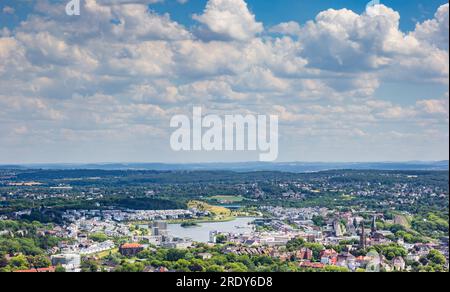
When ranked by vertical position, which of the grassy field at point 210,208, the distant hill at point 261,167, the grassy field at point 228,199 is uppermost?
the distant hill at point 261,167

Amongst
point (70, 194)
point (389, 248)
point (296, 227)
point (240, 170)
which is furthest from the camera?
point (240, 170)

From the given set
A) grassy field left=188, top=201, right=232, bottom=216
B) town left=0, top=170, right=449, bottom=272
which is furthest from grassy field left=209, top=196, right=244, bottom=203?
grassy field left=188, top=201, right=232, bottom=216

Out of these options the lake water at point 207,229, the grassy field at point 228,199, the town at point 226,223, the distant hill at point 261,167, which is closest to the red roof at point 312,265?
the town at point 226,223

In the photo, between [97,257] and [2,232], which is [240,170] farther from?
[97,257]

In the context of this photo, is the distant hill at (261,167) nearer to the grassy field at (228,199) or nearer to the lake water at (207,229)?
the grassy field at (228,199)

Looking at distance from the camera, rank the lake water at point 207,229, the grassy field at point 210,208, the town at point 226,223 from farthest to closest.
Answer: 1. the grassy field at point 210,208
2. the lake water at point 207,229
3. the town at point 226,223

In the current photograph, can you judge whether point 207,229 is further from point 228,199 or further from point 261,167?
point 261,167

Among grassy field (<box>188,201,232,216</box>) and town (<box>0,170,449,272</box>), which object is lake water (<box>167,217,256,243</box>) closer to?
town (<box>0,170,449,272</box>)
